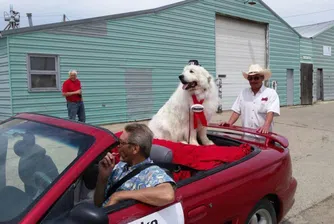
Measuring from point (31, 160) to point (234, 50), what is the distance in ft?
49.7

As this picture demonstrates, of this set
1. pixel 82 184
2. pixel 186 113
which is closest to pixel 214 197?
pixel 82 184

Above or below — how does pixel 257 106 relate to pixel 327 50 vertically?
below

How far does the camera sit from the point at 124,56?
11602 millimetres

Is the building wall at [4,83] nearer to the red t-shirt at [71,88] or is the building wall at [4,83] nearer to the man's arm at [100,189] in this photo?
the red t-shirt at [71,88]

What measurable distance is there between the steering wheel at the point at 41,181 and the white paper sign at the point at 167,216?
0.53m

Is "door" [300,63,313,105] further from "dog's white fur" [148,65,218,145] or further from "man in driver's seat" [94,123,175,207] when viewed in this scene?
"man in driver's seat" [94,123,175,207]

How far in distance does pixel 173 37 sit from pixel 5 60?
6.28 m

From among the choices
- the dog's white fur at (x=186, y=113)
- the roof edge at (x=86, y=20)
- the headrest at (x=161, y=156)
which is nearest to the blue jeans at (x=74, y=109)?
the roof edge at (x=86, y=20)

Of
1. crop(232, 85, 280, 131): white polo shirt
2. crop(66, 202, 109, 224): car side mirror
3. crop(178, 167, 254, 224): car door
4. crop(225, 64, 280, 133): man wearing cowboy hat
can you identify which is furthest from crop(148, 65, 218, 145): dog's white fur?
crop(66, 202, 109, 224): car side mirror

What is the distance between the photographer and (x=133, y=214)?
6.24 feet

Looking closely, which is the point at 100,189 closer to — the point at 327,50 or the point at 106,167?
the point at 106,167

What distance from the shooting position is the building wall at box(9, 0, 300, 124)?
31.5 feet

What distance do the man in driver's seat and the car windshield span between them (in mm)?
331

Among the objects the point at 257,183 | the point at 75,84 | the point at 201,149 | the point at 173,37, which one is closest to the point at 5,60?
the point at 75,84
